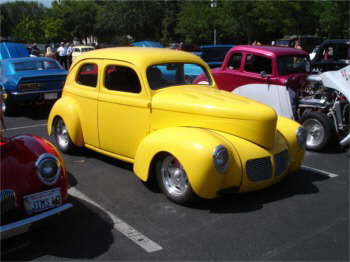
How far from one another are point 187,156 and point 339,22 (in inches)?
997

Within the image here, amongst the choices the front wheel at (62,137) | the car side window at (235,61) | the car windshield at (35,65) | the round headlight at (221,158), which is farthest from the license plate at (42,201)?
the car windshield at (35,65)

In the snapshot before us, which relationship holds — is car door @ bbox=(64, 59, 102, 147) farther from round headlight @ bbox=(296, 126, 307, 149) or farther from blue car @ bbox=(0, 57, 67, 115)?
blue car @ bbox=(0, 57, 67, 115)

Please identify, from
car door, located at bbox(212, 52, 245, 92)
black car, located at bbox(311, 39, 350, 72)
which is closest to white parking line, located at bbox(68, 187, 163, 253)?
car door, located at bbox(212, 52, 245, 92)

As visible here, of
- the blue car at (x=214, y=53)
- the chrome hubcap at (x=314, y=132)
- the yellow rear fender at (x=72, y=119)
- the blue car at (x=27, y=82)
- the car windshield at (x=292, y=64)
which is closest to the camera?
the yellow rear fender at (x=72, y=119)

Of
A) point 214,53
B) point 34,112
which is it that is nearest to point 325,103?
point 34,112

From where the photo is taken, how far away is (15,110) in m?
10.5

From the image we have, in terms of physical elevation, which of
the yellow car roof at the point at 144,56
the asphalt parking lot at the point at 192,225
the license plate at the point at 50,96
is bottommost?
the asphalt parking lot at the point at 192,225

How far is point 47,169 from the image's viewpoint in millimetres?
3771

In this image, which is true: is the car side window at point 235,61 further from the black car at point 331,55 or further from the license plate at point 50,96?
the license plate at point 50,96

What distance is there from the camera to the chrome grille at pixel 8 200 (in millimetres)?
3428

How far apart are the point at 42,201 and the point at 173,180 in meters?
1.62

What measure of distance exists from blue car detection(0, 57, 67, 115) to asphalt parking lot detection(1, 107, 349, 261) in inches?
191

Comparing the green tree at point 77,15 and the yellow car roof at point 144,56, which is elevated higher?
the green tree at point 77,15

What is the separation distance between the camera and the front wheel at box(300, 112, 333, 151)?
6926 millimetres
